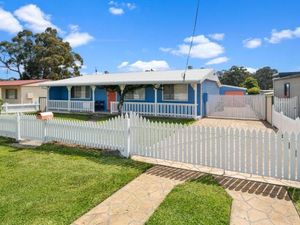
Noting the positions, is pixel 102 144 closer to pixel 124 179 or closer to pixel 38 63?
pixel 124 179

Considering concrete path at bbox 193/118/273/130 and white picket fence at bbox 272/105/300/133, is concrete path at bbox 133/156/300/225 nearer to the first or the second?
white picket fence at bbox 272/105/300/133

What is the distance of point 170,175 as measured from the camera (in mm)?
6234

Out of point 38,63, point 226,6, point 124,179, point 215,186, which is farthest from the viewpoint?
point 38,63

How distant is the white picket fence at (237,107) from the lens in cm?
1803

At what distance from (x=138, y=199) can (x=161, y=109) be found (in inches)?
584

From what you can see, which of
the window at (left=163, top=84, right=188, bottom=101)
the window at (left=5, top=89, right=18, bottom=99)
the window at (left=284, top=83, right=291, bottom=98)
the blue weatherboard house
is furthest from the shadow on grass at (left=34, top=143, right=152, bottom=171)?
the window at (left=5, top=89, right=18, bottom=99)

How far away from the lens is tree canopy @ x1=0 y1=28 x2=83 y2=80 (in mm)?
48319

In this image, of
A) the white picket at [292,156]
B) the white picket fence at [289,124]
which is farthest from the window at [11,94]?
the white picket at [292,156]

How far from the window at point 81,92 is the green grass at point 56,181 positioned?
16.2 meters

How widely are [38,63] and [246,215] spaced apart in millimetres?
50412

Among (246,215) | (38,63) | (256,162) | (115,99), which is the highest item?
(38,63)

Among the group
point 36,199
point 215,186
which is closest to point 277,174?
Answer: point 215,186

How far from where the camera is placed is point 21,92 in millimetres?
30906

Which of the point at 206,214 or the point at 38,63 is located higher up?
the point at 38,63
